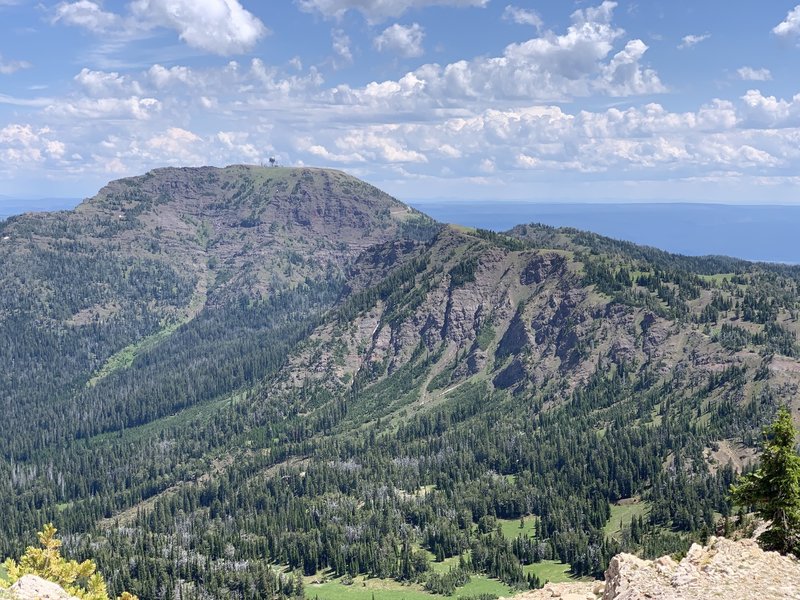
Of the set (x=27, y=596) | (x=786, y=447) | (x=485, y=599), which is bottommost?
(x=485, y=599)

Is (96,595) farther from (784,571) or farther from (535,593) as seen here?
(784,571)

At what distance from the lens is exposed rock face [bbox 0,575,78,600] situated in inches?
2562

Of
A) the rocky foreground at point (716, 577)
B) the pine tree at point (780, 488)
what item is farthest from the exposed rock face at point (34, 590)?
the pine tree at point (780, 488)

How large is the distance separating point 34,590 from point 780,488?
6841 centimetres

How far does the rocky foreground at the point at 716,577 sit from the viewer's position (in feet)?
183

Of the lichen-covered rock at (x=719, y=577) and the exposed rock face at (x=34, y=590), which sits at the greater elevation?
the lichen-covered rock at (x=719, y=577)

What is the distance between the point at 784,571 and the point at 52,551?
292ft

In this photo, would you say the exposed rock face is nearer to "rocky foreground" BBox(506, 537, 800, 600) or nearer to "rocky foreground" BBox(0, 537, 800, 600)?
"rocky foreground" BBox(0, 537, 800, 600)

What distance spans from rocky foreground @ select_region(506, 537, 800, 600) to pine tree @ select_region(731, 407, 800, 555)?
6544mm

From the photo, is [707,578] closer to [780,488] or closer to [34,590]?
[780,488]

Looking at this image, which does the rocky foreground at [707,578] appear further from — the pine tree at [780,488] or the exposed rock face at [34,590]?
the pine tree at [780,488]

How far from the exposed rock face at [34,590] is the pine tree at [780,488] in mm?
63627

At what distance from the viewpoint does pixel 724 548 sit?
62594mm

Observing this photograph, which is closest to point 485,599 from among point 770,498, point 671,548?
point 671,548
